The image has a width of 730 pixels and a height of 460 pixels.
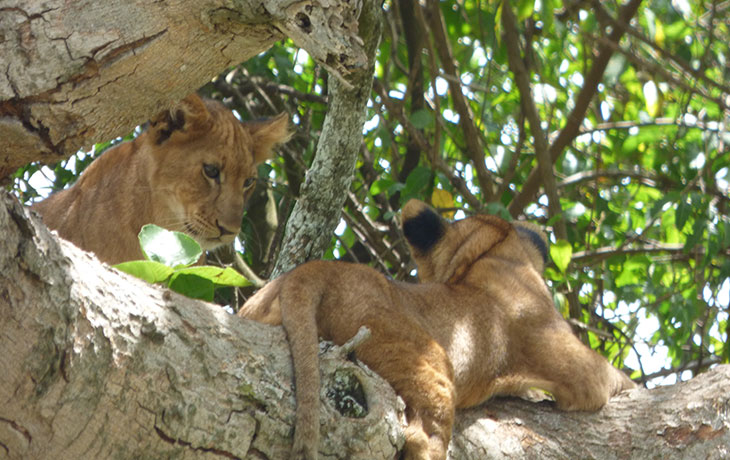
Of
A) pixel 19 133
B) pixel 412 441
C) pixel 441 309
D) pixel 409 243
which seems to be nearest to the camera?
pixel 19 133

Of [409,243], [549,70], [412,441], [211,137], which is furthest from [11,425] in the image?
[549,70]

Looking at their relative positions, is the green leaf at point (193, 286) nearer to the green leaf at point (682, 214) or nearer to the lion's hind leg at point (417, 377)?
the lion's hind leg at point (417, 377)

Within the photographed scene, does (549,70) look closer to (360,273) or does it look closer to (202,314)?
(360,273)

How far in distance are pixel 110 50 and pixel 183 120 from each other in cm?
380

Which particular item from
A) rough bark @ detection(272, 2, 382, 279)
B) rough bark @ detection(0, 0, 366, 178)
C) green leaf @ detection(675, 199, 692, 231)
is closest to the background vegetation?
green leaf @ detection(675, 199, 692, 231)

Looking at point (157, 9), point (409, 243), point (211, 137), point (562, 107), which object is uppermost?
point (562, 107)

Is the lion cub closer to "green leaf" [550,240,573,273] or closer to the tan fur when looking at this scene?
"green leaf" [550,240,573,273]

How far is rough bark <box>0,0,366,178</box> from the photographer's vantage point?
2.48 metres

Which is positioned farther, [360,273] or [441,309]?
[441,309]

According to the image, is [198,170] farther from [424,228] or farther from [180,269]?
[180,269]

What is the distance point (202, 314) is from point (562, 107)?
5.97 meters

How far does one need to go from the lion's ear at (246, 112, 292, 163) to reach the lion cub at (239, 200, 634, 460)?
4.44ft

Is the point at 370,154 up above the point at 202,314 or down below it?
above

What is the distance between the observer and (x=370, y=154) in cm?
773
